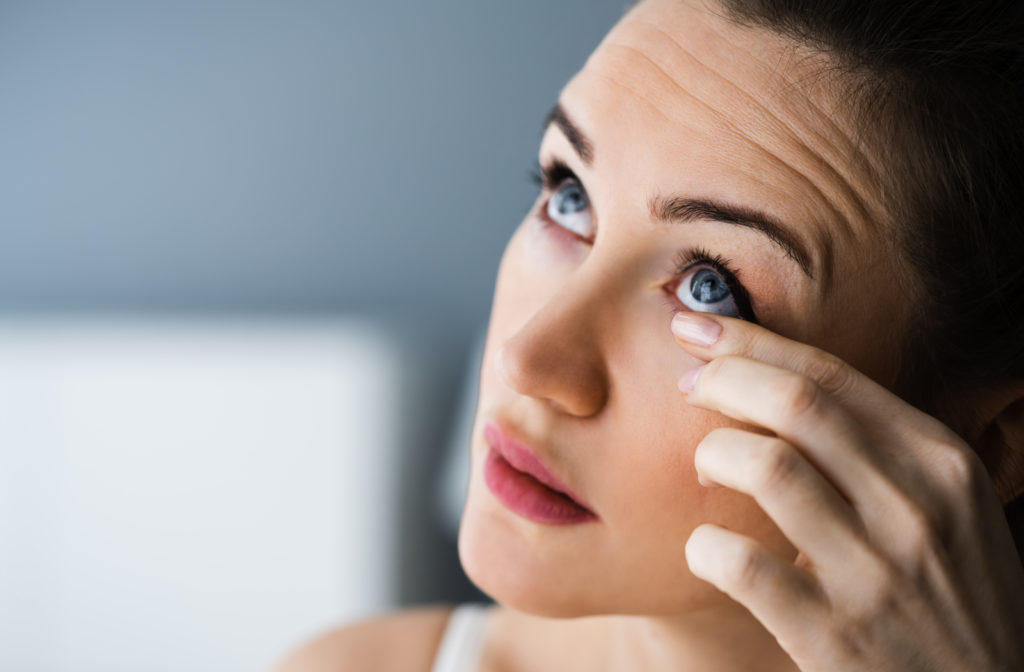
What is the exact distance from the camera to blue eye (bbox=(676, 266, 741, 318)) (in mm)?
800

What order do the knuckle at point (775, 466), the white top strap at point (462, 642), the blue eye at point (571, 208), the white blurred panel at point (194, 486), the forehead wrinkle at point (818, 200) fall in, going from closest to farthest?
1. the knuckle at point (775, 466)
2. the forehead wrinkle at point (818, 200)
3. the blue eye at point (571, 208)
4. the white top strap at point (462, 642)
5. the white blurred panel at point (194, 486)

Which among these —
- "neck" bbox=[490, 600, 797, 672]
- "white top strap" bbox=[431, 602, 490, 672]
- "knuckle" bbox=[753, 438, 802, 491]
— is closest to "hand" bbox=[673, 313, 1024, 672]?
"knuckle" bbox=[753, 438, 802, 491]

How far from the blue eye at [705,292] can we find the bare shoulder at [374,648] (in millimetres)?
735

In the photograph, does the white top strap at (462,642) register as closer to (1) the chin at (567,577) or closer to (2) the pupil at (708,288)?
(1) the chin at (567,577)

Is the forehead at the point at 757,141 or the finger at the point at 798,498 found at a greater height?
the forehead at the point at 757,141

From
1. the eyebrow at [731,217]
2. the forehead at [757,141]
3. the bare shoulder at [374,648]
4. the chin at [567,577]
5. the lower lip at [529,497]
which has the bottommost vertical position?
the bare shoulder at [374,648]

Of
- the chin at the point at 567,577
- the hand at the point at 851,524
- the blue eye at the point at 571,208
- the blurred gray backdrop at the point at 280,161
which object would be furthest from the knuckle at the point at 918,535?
the blurred gray backdrop at the point at 280,161

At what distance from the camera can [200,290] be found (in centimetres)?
224

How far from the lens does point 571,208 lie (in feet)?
3.16

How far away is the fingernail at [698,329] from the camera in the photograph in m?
0.75

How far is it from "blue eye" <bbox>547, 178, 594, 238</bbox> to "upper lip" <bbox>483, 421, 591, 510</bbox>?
224mm

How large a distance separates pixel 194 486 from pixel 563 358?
1.57 m

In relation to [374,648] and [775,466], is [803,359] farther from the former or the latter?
[374,648]

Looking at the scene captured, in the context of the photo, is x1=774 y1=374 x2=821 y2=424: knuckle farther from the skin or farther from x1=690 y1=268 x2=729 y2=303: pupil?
x1=690 y1=268 x2=729 y2=303: pupil
